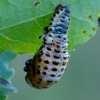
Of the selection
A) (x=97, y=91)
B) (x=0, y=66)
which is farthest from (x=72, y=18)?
(x=97, y=91)

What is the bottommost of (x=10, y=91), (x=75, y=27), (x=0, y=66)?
(x=10, y=91)

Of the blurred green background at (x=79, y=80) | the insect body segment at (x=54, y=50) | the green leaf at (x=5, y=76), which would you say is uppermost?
the blurred green background at (x=79, y=80)

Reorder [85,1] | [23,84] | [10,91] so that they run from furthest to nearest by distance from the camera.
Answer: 1. [23,84]
2. [85,1]
3. [10,91]

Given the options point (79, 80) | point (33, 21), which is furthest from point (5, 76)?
point (79, 80)

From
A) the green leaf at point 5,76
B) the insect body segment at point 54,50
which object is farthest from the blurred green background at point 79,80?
the green leaf at point 5,76

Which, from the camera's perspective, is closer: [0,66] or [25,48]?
[0,66]

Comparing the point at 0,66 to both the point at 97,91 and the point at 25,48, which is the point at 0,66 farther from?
the point at 97,91

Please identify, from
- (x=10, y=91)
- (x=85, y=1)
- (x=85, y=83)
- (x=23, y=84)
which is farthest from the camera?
(x=85, y=83)

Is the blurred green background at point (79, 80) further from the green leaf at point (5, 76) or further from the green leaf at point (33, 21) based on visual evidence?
the green leaf at point (5, 76)

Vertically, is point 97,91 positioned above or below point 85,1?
above
